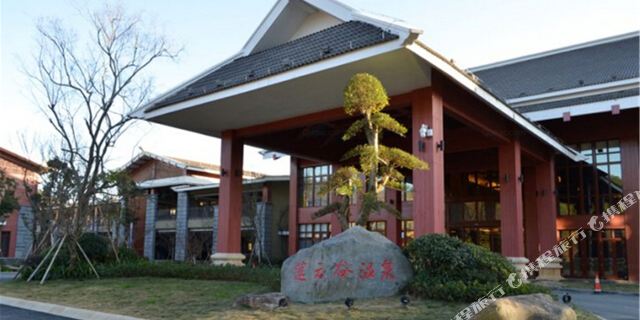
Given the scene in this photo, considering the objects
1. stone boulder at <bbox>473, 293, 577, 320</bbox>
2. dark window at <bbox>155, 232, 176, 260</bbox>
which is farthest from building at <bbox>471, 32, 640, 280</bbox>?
dark window at <bbox>155, 232, 176, 260</bbox>

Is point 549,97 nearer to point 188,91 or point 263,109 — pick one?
point 263,109

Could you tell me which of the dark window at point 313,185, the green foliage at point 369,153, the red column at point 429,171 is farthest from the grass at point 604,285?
the dark window at point 313,185

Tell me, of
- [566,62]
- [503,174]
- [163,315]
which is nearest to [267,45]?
[503,174]

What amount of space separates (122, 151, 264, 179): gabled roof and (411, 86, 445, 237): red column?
815 inches

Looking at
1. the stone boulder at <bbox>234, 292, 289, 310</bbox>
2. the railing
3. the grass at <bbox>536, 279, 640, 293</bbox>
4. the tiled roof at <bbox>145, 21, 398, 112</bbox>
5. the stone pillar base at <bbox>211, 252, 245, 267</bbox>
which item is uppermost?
the tiled roof at <bbox>145, 21, 398, 112</bbox>

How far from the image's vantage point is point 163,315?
Result: 8039 millimetres

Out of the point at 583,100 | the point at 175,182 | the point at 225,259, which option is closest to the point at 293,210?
the point at 175,182

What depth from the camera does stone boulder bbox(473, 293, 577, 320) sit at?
591cm

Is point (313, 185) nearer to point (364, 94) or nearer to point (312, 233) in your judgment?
point (312, 233)

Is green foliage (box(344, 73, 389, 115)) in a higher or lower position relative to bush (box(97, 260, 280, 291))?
higher

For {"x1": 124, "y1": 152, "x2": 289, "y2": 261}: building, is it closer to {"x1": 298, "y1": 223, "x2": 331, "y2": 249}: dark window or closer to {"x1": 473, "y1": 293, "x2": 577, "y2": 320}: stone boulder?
{"x1": 298, "y1": 223, "x2": 331, "y2": 249}: dark window

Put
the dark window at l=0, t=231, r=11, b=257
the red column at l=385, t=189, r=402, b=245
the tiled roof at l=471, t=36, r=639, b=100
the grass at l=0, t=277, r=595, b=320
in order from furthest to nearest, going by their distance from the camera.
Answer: the dark window at l=0, t=231, r=11, b=257 < the red column at l=385, t=189, r=402, b=245 < the tiled roof at l=471, t=36, r=639, b=100 < the grass at l=0, t=277, r=595, b=320

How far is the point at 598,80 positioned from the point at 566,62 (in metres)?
4.35

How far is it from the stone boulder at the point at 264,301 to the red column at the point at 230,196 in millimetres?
7702
